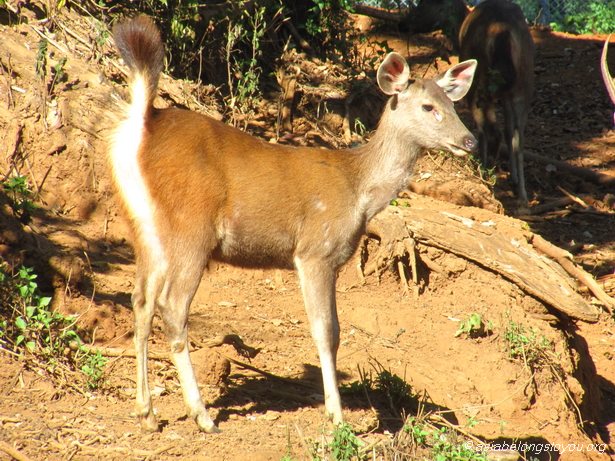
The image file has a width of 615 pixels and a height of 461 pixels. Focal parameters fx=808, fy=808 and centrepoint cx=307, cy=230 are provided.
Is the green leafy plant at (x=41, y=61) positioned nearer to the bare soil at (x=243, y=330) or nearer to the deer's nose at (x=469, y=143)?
the bare soil at (x=243, y=330)

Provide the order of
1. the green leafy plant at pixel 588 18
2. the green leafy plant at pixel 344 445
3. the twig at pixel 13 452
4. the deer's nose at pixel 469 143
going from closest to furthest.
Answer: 1. the twig at pixel 13 452
2. the green leafy plant at pixel 344 445
3. the deer's nose at pixel 469 143
4. the green leafy plant at pixel 588 18

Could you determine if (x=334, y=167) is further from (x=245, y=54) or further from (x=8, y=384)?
(x=245, y=54)

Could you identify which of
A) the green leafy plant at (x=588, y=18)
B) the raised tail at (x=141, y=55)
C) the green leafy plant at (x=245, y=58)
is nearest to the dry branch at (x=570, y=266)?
the green leafy plant at (x=245, y=58)

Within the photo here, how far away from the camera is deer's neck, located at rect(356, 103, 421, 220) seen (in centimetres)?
593

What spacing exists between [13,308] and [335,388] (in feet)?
7.38

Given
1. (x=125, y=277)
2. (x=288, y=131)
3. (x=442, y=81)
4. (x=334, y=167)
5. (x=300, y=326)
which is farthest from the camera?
(x=288, y=131)

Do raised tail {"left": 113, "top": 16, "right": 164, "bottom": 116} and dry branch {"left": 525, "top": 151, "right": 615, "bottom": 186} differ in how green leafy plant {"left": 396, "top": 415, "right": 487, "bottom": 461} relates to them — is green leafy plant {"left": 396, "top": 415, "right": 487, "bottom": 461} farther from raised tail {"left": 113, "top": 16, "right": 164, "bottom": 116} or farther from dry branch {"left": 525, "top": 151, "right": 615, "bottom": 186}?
dry branch {"left": 525, "top": 151, "right": 615, "bottom": 186}

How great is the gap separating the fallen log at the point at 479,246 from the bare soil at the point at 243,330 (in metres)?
0.17

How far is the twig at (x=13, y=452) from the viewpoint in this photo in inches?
173

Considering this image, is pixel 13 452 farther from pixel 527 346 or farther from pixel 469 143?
pixel 527 346

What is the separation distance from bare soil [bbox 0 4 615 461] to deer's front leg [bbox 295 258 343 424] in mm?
389

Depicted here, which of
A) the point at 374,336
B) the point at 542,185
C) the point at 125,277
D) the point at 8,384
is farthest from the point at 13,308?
the point at 542,185

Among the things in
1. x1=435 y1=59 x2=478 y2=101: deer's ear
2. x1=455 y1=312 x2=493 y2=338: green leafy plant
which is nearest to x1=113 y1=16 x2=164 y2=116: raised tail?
x1=435 y1=59 x2=478 y2=101: deer's ear

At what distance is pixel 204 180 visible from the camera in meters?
5.07
